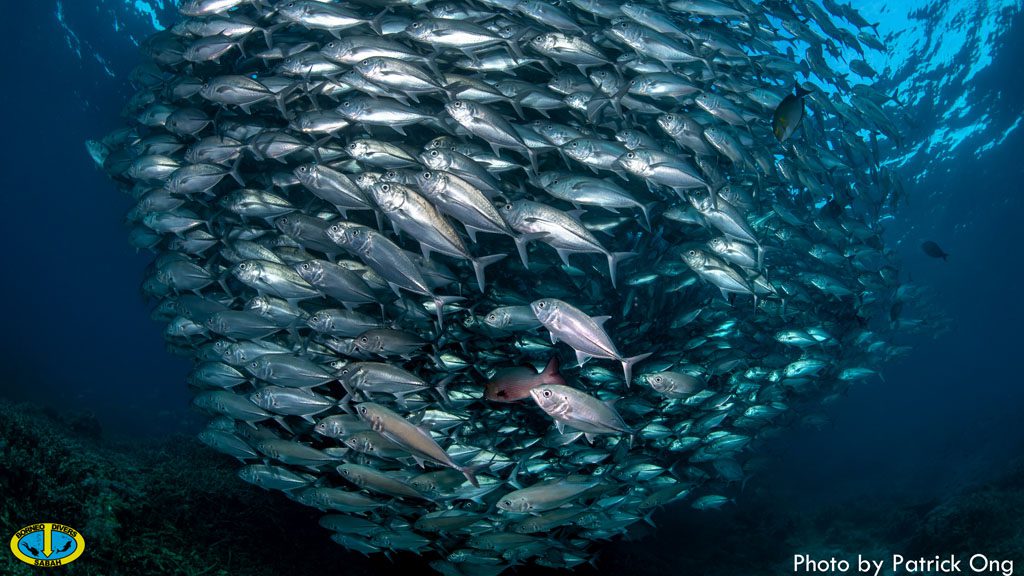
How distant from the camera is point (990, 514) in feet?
33.3

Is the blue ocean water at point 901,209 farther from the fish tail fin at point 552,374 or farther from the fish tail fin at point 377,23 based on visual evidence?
the fish tail fin at point 552,374

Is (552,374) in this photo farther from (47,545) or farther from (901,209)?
(901,209)

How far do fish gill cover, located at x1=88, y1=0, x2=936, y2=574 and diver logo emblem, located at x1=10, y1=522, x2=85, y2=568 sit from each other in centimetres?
156

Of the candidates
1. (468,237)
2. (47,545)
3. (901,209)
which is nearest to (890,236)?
(901,209)

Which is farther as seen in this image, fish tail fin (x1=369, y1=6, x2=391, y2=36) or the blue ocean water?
the blue ocean water

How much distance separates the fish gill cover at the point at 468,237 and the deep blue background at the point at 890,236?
31.8ft

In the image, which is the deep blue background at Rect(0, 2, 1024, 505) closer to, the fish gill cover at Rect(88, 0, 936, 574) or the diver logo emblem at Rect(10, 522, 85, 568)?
the fish gill cover at Rect(88, 0, 936, 574)

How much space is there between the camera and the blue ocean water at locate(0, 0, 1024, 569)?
18.0 metres

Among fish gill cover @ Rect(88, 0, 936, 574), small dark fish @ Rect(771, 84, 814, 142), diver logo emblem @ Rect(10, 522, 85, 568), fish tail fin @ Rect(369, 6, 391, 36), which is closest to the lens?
diver logo emblem @ Rect(10, 522, 85, 568)

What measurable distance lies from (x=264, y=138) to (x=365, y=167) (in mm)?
1126

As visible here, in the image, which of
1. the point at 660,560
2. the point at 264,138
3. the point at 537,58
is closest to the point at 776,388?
the point at 660,560

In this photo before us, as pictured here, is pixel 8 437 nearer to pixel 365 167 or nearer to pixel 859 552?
pixel 365 167

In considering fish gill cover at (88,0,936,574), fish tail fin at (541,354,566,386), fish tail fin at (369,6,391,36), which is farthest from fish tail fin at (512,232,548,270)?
fish tail fin at (369,6,391,36)

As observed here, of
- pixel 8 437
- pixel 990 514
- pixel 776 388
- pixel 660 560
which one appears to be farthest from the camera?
pixel 660 560
